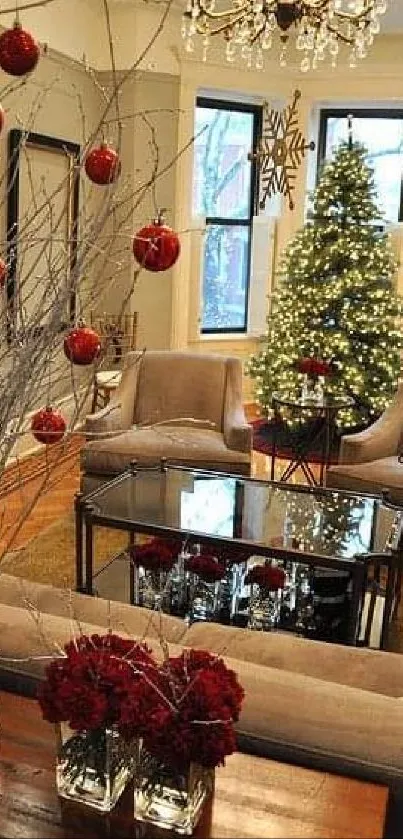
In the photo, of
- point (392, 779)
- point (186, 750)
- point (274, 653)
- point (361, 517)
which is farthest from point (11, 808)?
point (361, 517)

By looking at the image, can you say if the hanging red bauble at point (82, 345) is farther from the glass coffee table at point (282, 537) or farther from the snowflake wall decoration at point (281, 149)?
the snowflake wall decoration at point (281, 149)

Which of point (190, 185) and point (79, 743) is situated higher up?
point (190, 185)

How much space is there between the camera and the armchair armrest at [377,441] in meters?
4.88

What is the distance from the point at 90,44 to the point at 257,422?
130 inches

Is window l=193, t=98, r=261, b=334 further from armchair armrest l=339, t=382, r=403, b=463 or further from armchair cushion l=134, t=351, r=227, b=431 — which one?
armchair armrest l=339, t=382, r=403, b=463

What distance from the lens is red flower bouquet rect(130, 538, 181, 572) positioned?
3.34 m

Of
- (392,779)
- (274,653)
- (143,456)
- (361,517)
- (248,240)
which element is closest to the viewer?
(392,779)

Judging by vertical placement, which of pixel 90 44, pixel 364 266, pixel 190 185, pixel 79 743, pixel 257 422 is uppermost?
pixel 90 44

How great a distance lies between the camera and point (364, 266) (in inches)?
260

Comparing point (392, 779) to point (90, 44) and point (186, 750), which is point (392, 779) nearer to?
point (186, 750)

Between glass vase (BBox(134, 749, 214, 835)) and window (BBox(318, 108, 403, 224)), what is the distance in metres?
7.09

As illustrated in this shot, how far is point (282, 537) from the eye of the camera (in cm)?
355

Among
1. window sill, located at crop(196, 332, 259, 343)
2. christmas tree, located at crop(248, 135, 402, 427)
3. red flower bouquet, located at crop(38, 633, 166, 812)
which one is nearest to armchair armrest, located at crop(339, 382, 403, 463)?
christmas tree, located at crop(248, 135, 402, 427)

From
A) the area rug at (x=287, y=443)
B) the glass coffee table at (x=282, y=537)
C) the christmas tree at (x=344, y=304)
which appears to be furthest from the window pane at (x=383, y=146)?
the glass coffee table at (x=282, y=537)
